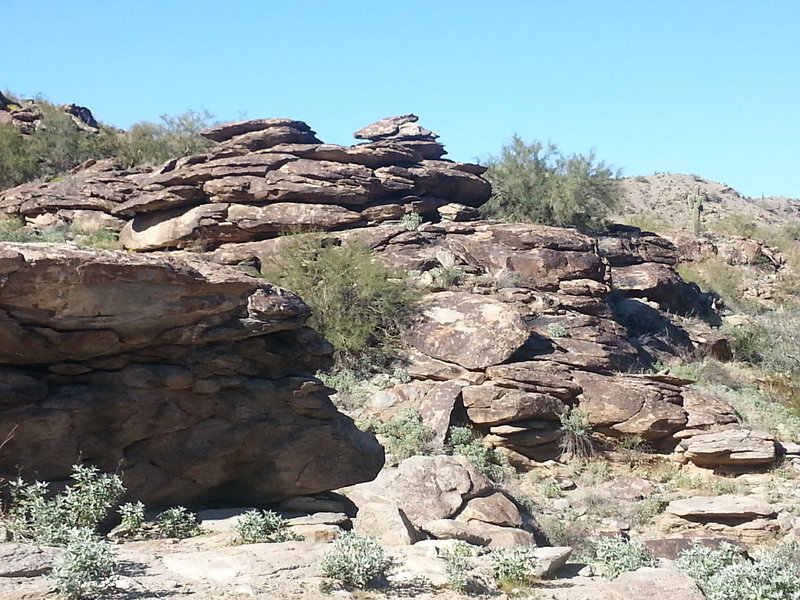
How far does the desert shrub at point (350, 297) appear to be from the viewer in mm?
16094

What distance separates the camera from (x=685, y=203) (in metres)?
48.9

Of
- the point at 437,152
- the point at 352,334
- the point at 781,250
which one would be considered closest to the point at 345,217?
the point at 352,334

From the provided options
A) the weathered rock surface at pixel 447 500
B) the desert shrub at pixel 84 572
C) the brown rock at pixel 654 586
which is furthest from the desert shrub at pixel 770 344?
the desert shrub at pixel 84 572

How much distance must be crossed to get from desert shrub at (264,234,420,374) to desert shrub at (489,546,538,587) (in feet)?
32.5

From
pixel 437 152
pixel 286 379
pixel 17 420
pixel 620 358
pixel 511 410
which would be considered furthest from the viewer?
pixel 437 152

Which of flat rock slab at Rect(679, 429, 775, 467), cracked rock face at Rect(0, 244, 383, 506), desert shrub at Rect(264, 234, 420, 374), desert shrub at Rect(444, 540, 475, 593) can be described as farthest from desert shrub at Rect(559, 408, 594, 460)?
desert shrub at Rect(444, 540, 475, 593)

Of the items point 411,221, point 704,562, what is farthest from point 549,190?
point 704,562

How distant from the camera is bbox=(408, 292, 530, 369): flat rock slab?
14.7 meters

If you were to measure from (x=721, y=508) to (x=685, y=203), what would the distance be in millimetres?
41355

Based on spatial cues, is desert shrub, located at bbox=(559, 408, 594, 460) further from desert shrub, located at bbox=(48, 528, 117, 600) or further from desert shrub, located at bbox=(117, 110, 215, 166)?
desert shrub, located at bbox=(117, 110, 215, 166)

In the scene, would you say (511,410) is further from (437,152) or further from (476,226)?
(437,152)

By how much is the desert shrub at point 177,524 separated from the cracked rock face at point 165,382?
38 centimetres

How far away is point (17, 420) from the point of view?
5.96 meters

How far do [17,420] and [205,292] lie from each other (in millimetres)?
1856
